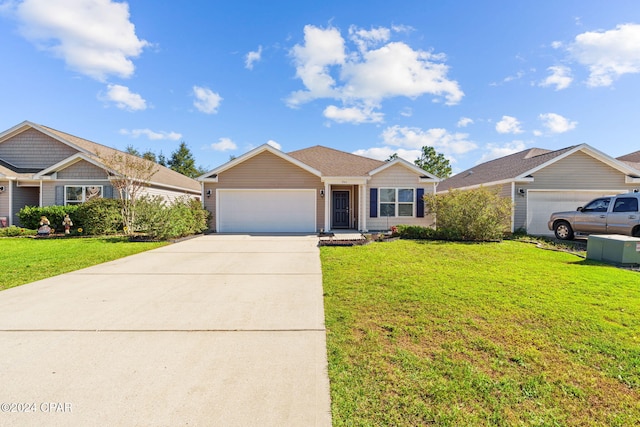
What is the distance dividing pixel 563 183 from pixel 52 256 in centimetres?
2030

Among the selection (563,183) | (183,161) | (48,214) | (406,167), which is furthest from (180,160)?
(563,183)

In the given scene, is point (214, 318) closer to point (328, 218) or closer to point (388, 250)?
point (388, 250)

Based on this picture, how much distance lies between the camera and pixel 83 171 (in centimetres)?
1505

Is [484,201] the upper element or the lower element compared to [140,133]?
lower

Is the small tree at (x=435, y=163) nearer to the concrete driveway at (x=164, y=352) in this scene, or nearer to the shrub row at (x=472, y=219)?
the shrub row at (x=472, y=219)

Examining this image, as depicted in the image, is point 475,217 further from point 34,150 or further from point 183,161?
point 183,161

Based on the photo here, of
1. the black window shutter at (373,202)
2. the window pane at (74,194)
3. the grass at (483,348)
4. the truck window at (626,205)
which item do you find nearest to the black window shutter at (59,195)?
the window pane at (74,194)

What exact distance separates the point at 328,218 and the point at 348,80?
29.6ft

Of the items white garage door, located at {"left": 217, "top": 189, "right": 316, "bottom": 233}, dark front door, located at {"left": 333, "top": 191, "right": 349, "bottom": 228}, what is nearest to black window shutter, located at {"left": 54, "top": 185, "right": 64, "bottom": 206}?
white garage door, located at {"left": 217, "top": 189, "right": 316, "bottom": 233}

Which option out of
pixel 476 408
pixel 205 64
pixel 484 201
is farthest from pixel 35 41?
pixel 484 201

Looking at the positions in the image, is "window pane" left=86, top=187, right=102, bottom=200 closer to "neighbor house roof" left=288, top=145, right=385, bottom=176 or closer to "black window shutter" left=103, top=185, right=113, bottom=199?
"black window shutter" left=103, top=185, right=113, bottom=199

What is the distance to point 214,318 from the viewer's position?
13.1 feet

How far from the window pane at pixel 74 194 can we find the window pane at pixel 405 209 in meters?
16.7

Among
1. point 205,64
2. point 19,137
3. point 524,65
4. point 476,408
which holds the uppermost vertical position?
point 205,64
